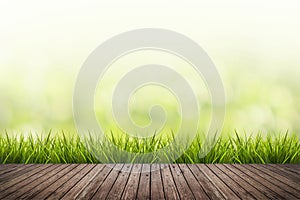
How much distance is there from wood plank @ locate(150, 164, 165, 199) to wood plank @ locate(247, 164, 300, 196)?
1117 mm

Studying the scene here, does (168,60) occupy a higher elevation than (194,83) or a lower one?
higher

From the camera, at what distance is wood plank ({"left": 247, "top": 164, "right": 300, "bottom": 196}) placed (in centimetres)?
336

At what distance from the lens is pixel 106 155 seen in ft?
16.7

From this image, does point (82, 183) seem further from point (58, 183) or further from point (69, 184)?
point (58, 183)

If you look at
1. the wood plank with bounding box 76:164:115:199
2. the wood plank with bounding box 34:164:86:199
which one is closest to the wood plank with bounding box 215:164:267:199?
the wood plank with bounding box 76:164:115:199

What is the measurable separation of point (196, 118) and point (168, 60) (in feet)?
3.61

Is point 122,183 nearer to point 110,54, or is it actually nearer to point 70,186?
point 70,186

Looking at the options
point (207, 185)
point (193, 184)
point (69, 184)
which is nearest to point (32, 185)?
point (69, 184)

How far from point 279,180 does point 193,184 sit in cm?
93

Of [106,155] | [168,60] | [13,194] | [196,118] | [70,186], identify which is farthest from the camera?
[168,60]

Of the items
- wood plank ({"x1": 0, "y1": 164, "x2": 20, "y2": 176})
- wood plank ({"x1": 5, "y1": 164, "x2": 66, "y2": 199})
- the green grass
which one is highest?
the green grass

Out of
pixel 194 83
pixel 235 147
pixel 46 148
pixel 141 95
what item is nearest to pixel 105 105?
pixel 141 95

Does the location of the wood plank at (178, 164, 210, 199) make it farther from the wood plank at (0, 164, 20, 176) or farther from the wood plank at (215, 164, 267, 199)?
the wood plank at (0, 164, 20, 176)

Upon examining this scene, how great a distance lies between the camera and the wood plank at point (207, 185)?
10.2 ft
